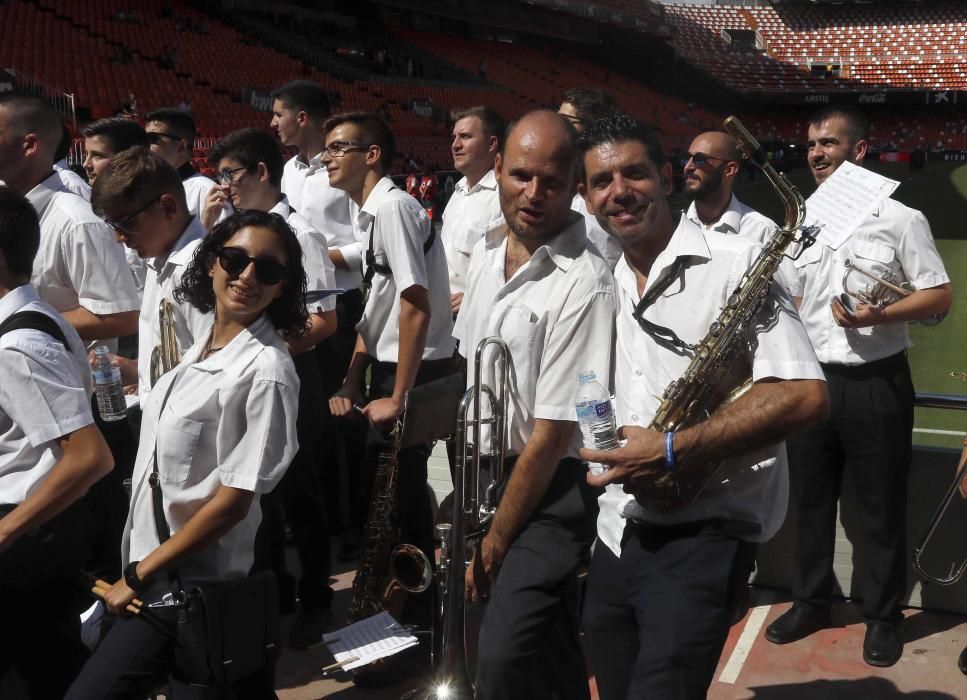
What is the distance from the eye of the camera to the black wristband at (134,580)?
2.81m

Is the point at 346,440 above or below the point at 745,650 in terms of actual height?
above

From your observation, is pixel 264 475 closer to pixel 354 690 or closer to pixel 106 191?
pixel 106 191

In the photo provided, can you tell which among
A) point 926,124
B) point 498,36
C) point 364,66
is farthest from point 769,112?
point 364,66

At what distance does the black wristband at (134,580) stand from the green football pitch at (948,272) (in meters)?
6.31

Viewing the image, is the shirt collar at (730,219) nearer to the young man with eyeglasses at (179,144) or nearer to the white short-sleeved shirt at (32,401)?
the young man with eyeglasses at (179,144)

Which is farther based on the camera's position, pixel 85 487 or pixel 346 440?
pixel 346 440

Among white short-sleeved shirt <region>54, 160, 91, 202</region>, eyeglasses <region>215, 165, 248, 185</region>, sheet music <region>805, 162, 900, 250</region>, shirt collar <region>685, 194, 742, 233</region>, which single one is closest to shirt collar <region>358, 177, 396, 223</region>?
eyeglasses <region>215, 165, 248, 185</region>

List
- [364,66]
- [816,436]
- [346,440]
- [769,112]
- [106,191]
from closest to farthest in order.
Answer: [106,191] < [816,436] < [346,440] < [364,66] < [769,112]

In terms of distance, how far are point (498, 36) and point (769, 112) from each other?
57.5ft

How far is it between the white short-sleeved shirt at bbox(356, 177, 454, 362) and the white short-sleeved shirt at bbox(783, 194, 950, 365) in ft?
5.09

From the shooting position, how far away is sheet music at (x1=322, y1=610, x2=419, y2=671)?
3.50m

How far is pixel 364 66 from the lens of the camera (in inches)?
1359

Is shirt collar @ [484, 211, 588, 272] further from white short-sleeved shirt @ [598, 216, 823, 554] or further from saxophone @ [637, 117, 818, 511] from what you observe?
saxophone @ [637, 117, 818, 511]

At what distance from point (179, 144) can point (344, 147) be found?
1686mm
